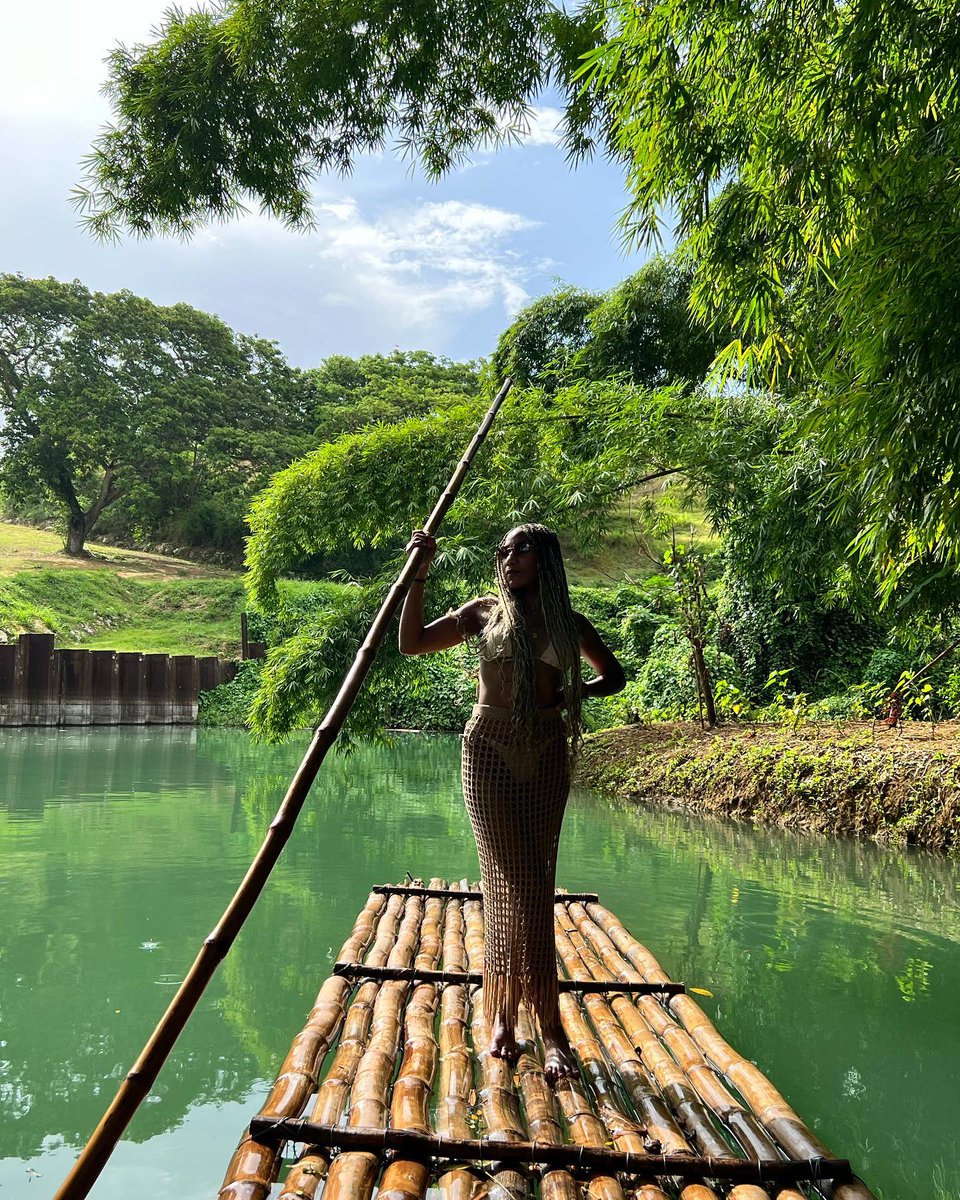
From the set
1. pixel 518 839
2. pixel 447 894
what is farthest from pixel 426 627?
pixel 447 894

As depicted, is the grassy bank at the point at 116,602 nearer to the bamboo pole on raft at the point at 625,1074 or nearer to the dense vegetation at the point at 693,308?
the dense vegetation at the point at 693,308

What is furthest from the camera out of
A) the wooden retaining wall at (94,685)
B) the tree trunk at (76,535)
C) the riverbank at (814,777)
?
the tree trunk at (76,535)

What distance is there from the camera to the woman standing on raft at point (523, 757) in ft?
7.38

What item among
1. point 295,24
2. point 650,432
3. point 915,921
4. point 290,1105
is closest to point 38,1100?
point 290,1105

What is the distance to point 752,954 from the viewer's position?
3.66 meters

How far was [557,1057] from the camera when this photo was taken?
83.5 inches

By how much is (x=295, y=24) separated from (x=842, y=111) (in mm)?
2882

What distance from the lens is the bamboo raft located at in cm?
166

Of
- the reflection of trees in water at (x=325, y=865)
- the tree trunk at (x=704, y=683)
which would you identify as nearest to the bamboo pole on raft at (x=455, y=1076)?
the reflection of trees in water at (x=325, y=865)

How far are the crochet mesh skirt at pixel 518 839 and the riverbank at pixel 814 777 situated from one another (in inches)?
170

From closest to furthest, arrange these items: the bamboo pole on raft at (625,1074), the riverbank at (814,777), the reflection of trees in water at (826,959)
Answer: the bamboo pole on raft at (625,1074), the reflection of trees in water at (826,959), the riverbank at (814,777)

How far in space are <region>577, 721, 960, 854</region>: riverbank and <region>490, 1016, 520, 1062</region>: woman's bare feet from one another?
4371mm

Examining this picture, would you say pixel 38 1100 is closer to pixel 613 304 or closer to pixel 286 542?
pixel 286 542

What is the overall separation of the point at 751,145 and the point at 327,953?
3104 millimetres
